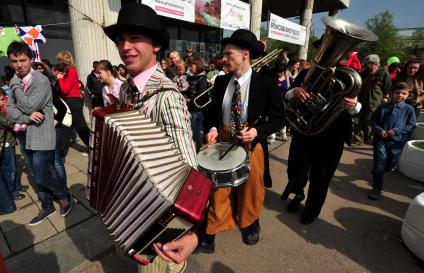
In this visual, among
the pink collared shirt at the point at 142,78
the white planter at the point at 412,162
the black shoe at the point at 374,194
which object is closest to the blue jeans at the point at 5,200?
the pink collared shirt at the point at 142,78

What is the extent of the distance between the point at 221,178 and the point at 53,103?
7.85 feet

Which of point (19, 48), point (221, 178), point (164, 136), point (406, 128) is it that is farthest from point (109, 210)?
point (406, 128)

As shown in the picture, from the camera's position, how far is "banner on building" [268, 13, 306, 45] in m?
9.29

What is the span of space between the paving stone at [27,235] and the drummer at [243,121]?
1.84 metres

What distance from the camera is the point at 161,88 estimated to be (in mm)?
1291

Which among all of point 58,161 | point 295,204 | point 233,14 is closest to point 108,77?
point 58,161

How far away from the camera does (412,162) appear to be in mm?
4625

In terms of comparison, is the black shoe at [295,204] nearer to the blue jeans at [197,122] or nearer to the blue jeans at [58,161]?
the blue jeans at [197,122]

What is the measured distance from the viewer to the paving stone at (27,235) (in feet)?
9.15

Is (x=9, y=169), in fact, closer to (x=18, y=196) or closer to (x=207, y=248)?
Answer: (x=18, y=196)

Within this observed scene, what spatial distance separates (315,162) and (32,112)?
134 inches

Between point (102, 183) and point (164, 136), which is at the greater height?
point (164, 136)

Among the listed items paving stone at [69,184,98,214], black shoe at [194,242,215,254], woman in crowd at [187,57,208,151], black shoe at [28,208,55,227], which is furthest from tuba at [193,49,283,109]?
black shoe at [28,208,55,227]

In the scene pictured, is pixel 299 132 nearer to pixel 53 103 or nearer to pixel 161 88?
pixel 161 88
